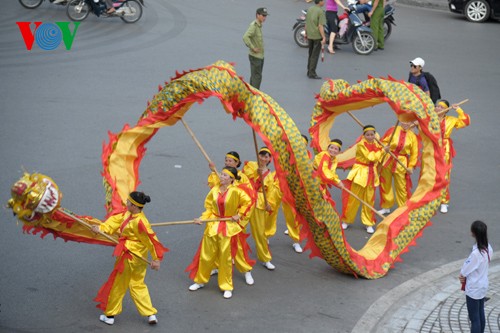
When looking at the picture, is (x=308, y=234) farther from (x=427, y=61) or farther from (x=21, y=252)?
(x=427, y=61)

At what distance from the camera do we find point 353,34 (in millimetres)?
19422

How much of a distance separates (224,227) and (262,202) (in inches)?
35.9

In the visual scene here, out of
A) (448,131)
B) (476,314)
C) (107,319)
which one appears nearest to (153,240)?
(107,319)

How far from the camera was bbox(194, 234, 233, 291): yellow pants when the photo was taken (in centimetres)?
863

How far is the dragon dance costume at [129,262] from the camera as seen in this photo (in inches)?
307

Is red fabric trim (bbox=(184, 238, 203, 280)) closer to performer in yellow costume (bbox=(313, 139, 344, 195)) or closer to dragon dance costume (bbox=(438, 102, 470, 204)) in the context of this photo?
performer in yellow costume (bbox=(313, 139, 344, 195))

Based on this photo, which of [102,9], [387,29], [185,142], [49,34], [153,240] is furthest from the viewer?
[387,29]

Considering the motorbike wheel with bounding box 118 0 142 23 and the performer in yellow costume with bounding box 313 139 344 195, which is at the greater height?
the performer in yellow costume with bounding box 313 139 344 195

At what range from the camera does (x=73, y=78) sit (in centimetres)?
1627

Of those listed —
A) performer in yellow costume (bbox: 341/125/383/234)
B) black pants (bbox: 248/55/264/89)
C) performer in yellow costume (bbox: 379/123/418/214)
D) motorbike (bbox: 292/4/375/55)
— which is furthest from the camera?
motorbike (bbox: 292/4/375/55)

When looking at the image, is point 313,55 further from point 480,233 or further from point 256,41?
point 480,233

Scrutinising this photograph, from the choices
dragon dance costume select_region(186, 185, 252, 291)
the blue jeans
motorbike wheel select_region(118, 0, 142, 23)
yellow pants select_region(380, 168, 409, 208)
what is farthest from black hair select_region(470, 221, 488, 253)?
motorbike wheel select_region(118, 0, 142, 23)

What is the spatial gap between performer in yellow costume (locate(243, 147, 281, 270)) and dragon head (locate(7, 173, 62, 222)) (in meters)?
2.89

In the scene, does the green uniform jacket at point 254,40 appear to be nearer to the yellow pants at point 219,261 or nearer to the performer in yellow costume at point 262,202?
the performer in yellow costume at point 262,202
